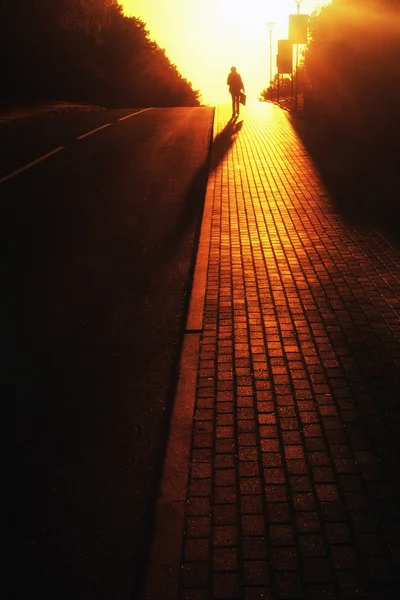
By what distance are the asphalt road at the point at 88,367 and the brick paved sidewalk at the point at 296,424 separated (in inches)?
15.6

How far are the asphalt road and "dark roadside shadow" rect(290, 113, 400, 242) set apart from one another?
2840 mm

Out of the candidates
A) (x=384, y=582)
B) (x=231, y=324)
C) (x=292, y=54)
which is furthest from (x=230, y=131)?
(x=384, y=582)

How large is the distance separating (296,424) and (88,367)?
7.15 ft

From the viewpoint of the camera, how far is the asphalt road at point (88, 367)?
12.8 ft

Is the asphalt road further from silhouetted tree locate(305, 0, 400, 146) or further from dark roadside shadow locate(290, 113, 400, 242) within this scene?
silhouetted tree locate(305, 0, 400, 146)

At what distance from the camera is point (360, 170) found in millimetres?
14398

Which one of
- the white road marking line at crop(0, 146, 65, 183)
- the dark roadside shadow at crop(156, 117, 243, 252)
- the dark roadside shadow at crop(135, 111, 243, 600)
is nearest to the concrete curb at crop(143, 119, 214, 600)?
the dark roadside shadow at crop(135, 111, 243, 600)

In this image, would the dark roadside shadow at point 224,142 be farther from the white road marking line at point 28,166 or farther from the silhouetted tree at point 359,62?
the white road marking line at point 28,166

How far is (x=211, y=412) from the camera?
17.0 feet

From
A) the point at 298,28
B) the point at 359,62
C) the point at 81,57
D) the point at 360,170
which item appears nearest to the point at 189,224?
the point at 360,170

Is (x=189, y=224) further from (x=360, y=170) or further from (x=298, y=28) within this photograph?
(x=298, y=28)

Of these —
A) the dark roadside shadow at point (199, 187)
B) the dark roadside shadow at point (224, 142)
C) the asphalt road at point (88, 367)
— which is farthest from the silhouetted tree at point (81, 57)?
the asphalt road at point (88, 367)

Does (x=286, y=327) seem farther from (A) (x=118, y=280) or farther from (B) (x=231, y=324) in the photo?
(A) (x=118, y=280)

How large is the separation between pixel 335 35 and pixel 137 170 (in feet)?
25.3
